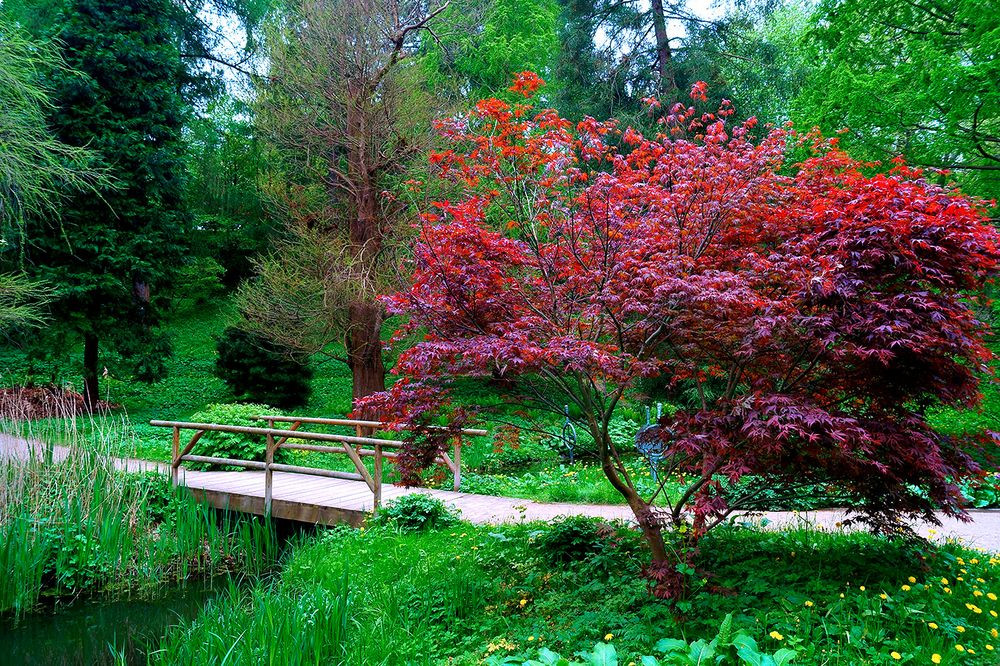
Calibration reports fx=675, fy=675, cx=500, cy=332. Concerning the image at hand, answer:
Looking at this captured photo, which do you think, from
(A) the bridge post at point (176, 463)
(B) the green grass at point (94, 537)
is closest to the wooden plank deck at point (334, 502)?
(A) the bridge post at point (176, 463)

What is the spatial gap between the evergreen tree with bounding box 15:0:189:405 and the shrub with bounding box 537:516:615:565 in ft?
43.5

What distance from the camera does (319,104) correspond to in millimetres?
13539

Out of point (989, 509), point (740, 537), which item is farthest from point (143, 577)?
point (989, 509)

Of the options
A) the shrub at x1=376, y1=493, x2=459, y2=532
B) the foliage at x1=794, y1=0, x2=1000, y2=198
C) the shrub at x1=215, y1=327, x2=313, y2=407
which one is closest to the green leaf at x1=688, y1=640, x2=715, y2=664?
the shrub at x1=376, y1=493, x2=459, y2=532

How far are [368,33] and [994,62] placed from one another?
9.69 m

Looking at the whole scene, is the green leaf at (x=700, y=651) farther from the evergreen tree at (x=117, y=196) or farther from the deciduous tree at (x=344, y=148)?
the evergreen tree at (x=117, y=196)

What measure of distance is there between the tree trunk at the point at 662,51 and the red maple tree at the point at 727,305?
435 inches

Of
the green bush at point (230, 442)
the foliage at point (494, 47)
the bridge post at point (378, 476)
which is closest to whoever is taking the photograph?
the bridge post at point (378, 476)

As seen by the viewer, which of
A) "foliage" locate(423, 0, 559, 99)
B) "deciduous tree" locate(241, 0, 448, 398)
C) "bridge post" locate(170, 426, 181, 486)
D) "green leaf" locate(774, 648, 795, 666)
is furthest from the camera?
"foliage" locate(423, 0, 559, 99)

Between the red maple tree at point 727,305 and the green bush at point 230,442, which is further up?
the red maple tree at point 727,305

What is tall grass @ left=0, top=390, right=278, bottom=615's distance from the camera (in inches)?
241

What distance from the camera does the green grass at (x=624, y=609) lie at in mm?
3410

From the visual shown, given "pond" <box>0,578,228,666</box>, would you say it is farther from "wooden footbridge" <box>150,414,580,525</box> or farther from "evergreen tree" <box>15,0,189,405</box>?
"evergreen tree" <box>15,0,189,405</box>

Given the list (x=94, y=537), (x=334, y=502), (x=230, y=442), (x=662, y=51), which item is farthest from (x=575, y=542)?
(x=662, y=51)
